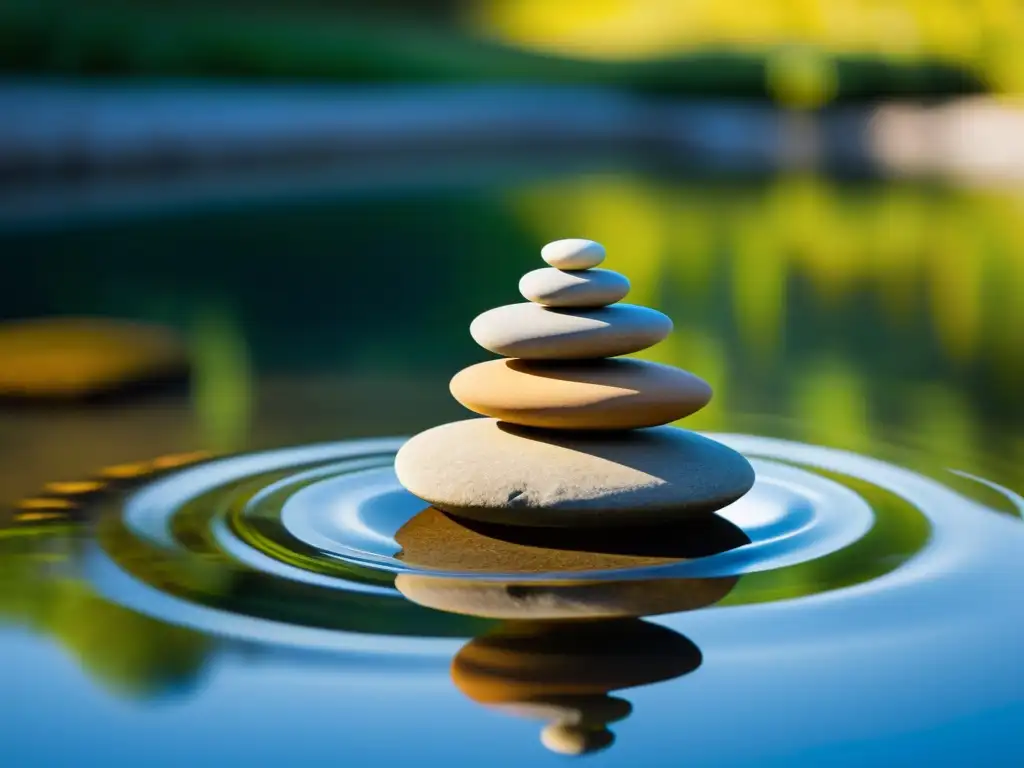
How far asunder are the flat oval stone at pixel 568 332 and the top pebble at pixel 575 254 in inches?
6.1

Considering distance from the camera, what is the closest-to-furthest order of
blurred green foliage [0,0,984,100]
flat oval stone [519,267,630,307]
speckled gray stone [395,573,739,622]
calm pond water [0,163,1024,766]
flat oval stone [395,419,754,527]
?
calm pond water [0,163,1024,766], speckled gray stone [395,573,739,622], flat oval stone [395,419,754,527], flat oval stone [519,267,630,307], blurred green foliage [0,0,984,100]

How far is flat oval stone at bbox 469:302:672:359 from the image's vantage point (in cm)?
460

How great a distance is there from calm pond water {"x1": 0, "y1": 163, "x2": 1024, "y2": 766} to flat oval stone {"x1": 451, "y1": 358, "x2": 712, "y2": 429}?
367 mm

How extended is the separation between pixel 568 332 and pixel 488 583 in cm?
90

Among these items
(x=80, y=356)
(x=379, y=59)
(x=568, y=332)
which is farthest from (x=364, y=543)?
(x=379, y=59)

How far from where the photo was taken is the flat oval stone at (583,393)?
4512 mm

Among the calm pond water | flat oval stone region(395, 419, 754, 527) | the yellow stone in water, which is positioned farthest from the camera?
the yellow stone in water

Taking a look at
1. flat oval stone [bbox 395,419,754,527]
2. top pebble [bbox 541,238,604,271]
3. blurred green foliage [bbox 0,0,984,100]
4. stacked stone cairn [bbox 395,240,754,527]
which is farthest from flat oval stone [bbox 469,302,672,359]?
blurred green foliage [bbox 0,0,984,100]

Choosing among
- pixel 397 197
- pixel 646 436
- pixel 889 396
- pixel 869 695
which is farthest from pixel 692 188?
pixel 869 695

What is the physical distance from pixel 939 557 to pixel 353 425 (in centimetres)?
275

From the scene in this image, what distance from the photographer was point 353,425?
6.36 meters

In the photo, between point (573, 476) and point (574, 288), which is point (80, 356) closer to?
point (574, 288)

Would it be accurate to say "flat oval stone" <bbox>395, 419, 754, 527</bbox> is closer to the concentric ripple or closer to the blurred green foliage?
the concentric ripple

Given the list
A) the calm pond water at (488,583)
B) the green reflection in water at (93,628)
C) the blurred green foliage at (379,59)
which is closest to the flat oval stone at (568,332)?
the calm pond water at (488,583)
